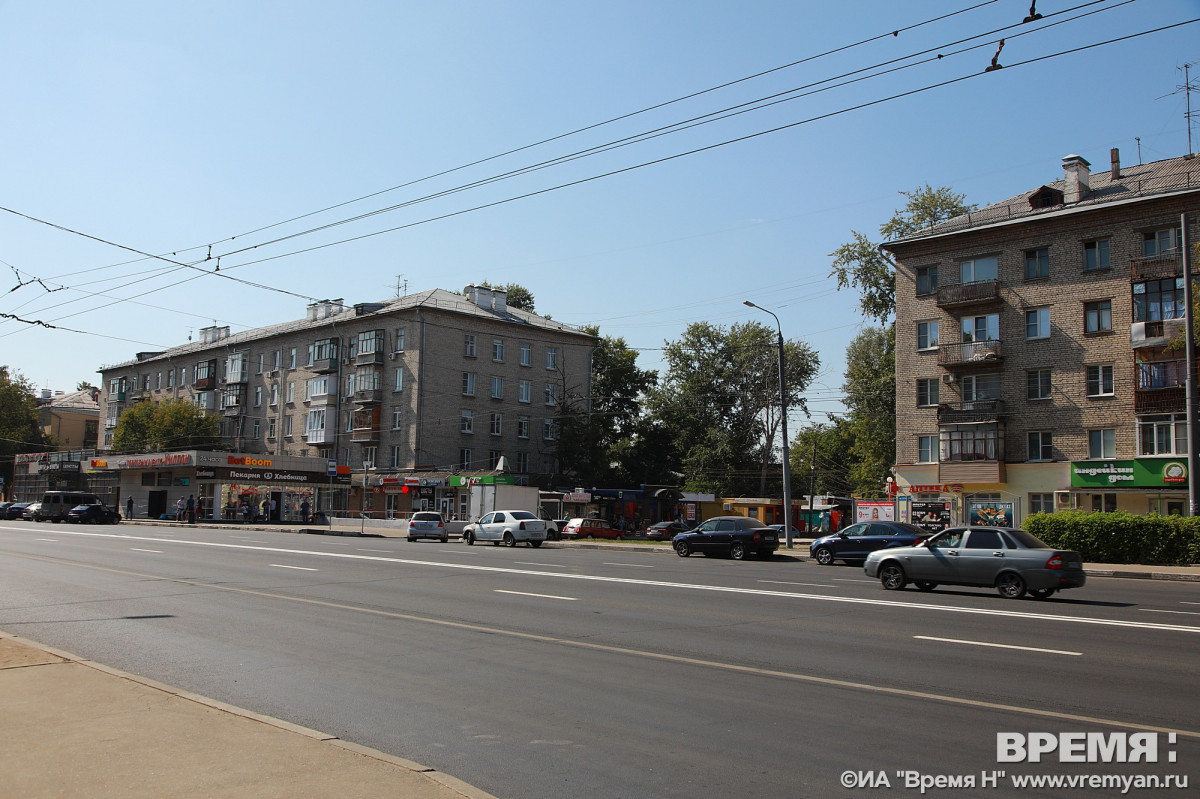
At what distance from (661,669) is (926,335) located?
131 feet

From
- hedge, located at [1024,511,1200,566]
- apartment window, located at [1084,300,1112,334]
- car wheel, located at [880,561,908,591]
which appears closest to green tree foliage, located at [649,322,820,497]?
apartment window, located at [1084,300,1112,334]

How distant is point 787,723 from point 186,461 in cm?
5988

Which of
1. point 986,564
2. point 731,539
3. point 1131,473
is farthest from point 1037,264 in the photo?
point 986,564

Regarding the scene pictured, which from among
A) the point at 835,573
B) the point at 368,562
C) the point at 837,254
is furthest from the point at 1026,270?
the point at 368,562

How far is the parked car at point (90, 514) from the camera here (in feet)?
181

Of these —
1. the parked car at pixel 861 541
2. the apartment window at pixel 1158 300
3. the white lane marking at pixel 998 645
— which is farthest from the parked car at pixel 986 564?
the apartment window at pixel 1158 300

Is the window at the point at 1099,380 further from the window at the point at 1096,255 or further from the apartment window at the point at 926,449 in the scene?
the apartment window at the point at 926,449

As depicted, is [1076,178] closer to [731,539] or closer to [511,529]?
[731,539]

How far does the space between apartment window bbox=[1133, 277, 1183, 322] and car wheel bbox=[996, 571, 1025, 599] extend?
2669 centimetres

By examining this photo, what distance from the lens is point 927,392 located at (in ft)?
149

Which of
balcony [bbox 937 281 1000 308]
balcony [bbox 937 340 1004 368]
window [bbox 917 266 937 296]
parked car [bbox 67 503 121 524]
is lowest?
parked car [bbox 67 503 121 524]

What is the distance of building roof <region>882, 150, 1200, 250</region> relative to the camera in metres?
38.8

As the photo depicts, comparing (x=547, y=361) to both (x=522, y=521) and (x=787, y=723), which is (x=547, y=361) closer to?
(x=522, y=521)

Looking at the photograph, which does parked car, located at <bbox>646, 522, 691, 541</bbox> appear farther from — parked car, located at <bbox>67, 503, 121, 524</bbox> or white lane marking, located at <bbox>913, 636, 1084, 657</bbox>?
white lane marking, located at <bbox>913, 636, 1084, 657</bbox>
